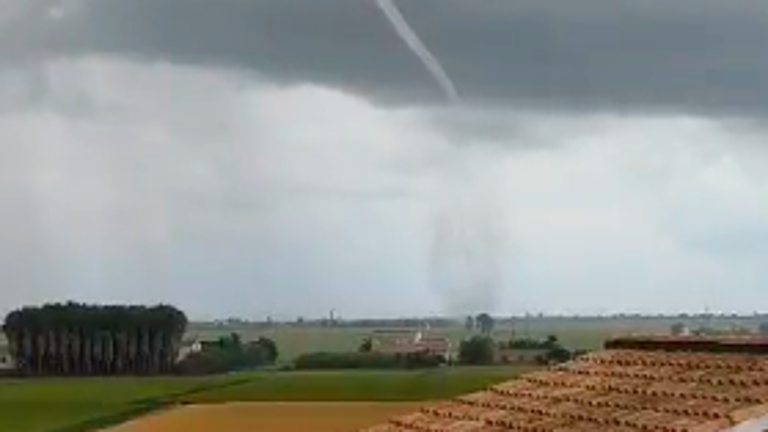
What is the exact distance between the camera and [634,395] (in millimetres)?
11469

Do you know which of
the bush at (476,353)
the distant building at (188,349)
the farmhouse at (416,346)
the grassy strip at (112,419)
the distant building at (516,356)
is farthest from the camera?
the distant building at (188,349)

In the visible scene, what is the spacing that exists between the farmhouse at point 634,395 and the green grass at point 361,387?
1086 inches

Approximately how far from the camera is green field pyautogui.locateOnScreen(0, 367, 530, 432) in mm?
43500

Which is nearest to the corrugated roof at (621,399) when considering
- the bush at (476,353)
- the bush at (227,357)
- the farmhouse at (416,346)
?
the bush at (476,353)

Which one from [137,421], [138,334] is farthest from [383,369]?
[137,421]

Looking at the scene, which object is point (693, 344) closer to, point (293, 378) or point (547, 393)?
point (547, 393)

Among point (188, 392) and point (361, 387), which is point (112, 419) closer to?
point (188, 392)

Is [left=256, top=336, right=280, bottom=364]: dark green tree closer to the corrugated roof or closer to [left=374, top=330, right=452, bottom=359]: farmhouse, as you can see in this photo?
[left=374, top=330, right=452, bottom=359]: farmhouse

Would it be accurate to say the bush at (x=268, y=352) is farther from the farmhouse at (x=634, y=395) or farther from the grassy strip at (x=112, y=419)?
the farmhouse at (x=634, y=395)

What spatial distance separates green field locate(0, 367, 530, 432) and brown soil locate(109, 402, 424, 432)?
2.39 metres

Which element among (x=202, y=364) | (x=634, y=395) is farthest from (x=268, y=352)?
(x=634, y=395)

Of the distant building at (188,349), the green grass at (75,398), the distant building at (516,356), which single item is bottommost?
the green grass at (75,398)

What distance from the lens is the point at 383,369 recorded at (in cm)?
6756

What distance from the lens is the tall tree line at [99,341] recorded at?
Result: 261ft
